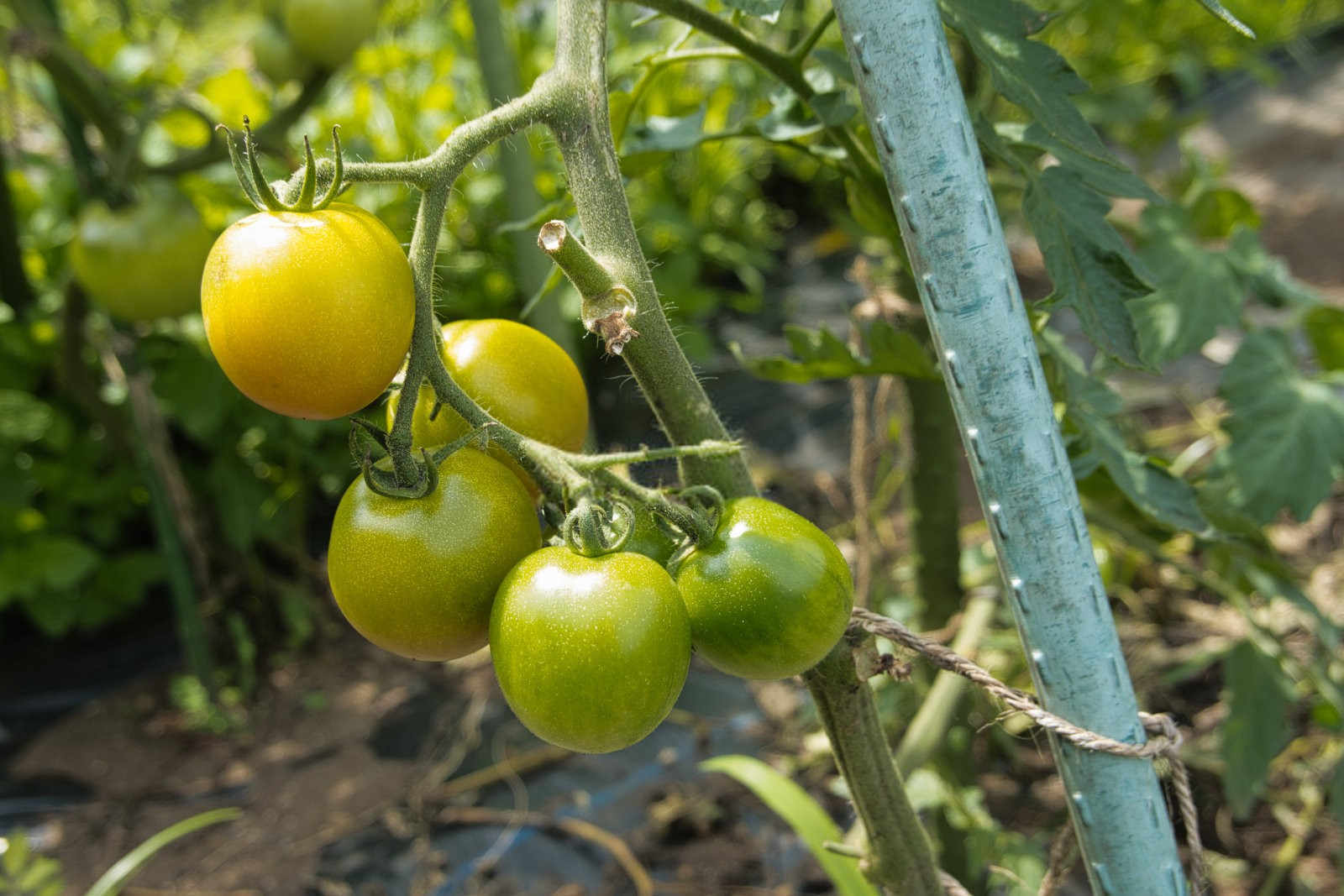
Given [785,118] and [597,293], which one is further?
[785,118]

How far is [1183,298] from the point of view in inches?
47.0

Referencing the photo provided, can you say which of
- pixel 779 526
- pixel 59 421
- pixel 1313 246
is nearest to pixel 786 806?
pixel 779 526

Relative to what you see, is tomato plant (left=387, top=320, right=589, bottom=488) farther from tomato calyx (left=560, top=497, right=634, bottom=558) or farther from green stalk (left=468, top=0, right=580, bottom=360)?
green stalk (left=468, top=0, right=580, bottom=360)

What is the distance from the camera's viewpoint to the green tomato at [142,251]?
1.64 m

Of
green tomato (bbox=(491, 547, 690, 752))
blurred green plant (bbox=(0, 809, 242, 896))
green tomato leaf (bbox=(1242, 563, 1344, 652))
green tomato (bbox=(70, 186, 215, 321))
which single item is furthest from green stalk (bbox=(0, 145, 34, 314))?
green tomato leaf (bbox=(1242, 563, 1344, 652))

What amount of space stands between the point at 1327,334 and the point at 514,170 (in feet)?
3.74

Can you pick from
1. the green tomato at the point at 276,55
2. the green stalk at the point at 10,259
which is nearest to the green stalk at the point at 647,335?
the green tomato at the point at 276,55

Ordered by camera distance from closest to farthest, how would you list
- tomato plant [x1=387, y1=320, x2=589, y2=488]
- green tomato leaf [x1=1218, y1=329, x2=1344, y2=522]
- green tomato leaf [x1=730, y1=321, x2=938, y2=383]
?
1. tomato plant [x1=387, y1=320, x2=589, y2=488]
2. green tomato leaf [x1=730, y1=321, x2=938, y2=383]
3. green tomato leaf [x1=1218, y1=329, x2=1344, y2=522]

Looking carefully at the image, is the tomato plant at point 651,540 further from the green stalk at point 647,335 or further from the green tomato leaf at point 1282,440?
the green tomato leaf at point 1282,440

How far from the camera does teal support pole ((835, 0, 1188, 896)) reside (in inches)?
23.8

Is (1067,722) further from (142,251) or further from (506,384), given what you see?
(142,251)

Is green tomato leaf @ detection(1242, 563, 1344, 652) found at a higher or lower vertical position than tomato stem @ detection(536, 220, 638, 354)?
lower

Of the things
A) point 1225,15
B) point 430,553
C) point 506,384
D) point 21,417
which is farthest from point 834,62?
point 21,417

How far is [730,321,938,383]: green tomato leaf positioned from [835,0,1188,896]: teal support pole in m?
0.26
